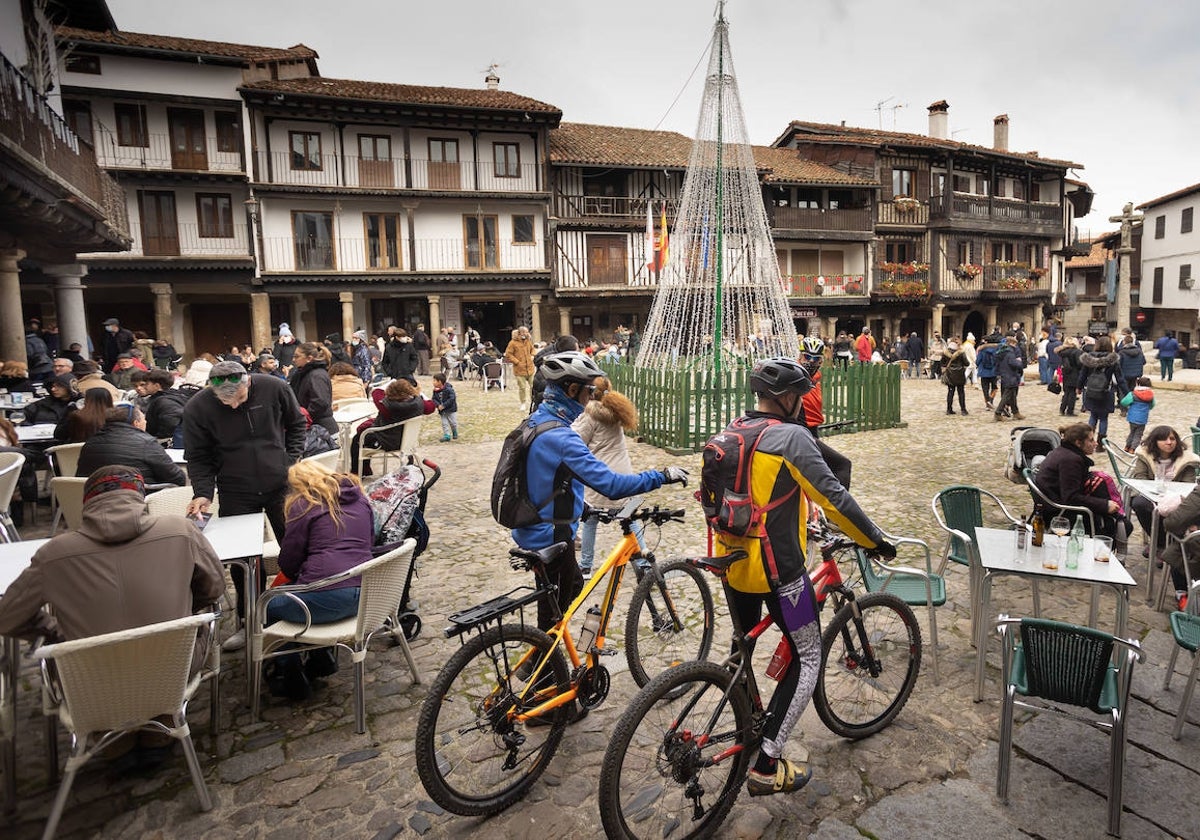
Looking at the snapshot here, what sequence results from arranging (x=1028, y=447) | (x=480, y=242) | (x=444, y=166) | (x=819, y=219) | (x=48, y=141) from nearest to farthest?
(x=1028, y=447) → (x=48, y=141) → (x=444, y=166) → (x=480, y=242) → (x=819, y=219)

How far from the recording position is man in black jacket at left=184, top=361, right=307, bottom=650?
492cm

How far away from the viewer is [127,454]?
18.1 ft

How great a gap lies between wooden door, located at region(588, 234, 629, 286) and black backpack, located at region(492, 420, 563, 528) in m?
25.9

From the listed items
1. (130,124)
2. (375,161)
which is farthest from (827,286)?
(130,124)

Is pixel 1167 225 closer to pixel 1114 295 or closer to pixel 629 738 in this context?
pixel 1114 295

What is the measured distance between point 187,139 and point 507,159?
35.1 ft

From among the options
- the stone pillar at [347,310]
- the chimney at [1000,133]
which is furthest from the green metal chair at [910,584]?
the chimney at [1000,133]

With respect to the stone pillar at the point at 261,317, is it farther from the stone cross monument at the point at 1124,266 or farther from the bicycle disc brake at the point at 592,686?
the stone cross monument at the point at 1124,266

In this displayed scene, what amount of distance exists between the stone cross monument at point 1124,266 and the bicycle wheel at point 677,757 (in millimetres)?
45721

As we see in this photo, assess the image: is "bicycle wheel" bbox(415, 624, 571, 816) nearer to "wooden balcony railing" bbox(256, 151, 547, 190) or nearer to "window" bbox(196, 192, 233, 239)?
"wooden balcony railing" bbox(256, 151, 547, 190)

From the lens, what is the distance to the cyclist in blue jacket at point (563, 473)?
3549 mm

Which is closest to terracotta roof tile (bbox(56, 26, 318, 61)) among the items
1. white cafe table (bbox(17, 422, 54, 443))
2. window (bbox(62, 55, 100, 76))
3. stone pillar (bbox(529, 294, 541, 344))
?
window (bbox(62, 55, 100, 76))

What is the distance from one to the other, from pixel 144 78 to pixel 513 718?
27.4m

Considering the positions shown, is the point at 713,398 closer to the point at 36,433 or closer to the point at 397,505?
the point at 397,505
